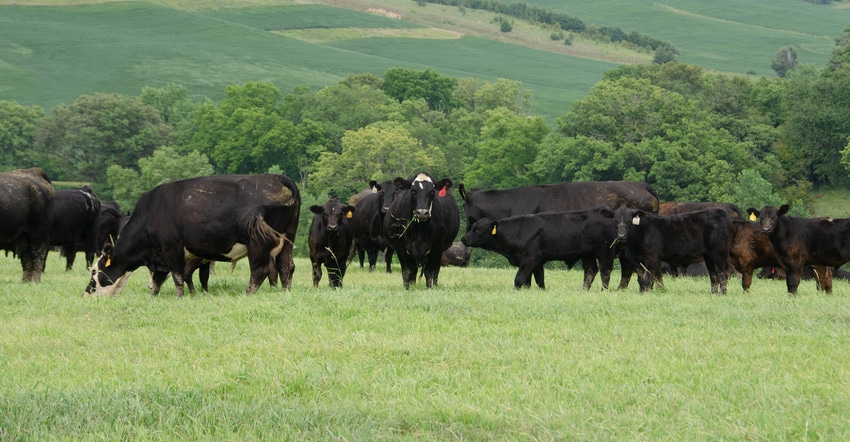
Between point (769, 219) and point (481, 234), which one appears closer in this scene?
point (769, 219)

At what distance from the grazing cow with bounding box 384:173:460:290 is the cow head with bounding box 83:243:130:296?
14.6 feet

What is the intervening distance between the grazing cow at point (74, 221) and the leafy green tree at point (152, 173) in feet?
216

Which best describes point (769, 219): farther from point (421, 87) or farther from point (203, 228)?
point (421, 87)

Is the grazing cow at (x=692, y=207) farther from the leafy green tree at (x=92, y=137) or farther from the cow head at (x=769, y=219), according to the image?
the leafy green tree at (x=92, y=137)

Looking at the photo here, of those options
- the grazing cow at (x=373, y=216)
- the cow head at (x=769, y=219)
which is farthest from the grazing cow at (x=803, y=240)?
the grazing cow at (x=373, y=216)

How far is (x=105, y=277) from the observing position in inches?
582

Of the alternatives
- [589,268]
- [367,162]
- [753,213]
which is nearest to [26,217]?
[589,268]

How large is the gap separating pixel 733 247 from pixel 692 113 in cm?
6277

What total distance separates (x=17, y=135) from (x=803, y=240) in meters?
108

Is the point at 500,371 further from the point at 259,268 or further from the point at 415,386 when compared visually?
the point at 259,268

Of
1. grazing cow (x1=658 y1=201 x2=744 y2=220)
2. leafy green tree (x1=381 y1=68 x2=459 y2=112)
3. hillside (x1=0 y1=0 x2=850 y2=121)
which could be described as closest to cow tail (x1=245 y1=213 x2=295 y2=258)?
grazing cow (x1=658 y1=201 x2=744 y2=220)

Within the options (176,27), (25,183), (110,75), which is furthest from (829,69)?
(176,27)

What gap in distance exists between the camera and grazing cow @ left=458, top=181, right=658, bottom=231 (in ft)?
69.5

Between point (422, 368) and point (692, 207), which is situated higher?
point (422, 368)
